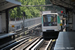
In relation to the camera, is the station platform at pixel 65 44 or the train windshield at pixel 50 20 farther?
the train windshield at pixel 50 20

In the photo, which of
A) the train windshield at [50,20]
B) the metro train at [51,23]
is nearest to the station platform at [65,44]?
the metro train at [51,23]

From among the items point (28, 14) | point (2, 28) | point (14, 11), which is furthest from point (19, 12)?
point (2, 28)

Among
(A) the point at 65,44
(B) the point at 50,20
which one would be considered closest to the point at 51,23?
(B) the point at 50,20

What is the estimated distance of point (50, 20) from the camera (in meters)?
16.2

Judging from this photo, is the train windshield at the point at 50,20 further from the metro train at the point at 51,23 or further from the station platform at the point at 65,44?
the station platform at the point at 65,44

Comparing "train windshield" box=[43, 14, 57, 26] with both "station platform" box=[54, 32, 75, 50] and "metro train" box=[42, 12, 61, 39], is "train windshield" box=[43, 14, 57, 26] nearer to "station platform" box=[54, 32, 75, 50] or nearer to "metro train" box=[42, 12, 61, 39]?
"metro train" box=[42, 12, 61, 39]

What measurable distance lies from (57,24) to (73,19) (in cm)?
218

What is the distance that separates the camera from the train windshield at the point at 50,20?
15997 mm

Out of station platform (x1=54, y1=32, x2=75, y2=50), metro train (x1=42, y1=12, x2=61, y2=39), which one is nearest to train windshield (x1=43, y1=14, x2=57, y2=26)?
metro train (x1=42, y1=12, x2=61, y2=39)

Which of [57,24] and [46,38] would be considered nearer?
[57,24]

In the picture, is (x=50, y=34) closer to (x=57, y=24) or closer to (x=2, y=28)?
(x=57, y=24)

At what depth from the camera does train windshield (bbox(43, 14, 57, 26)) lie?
15997 mm

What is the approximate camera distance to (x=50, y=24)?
1603cm

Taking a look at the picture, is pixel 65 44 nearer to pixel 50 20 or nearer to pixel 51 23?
pixel 51 23
